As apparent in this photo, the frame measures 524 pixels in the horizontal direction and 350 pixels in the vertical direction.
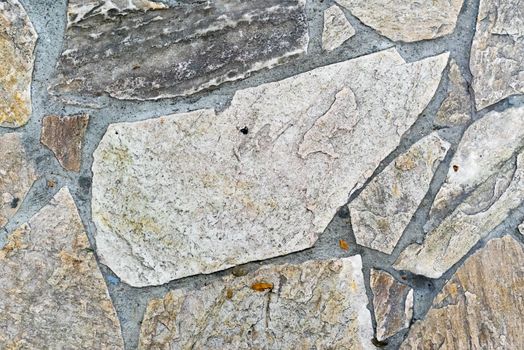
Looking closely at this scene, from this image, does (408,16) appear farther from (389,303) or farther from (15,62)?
(15,62)

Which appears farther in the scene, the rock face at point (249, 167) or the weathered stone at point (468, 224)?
the weathered stone at point (468, 224)

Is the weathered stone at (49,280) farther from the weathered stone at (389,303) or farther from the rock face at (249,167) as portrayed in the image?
the weathered stone at (389,303)

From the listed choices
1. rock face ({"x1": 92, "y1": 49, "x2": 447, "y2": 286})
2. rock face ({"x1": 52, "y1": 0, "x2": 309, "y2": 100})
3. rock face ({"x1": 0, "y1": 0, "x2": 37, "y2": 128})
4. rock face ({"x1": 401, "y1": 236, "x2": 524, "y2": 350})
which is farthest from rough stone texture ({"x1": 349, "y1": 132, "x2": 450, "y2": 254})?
rock face ({"x1": 0, "y1": 0, "x2": 37, "y2": 128})

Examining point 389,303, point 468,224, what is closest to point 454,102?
point 468,224

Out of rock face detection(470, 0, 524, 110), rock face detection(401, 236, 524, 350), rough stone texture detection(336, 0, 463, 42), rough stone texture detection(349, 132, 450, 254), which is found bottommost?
rock face detection(401, 236, 524, 350)

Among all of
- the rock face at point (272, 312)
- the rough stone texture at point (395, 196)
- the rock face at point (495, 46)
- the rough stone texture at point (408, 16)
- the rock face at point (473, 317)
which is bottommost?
the rock face at point (473, 317)

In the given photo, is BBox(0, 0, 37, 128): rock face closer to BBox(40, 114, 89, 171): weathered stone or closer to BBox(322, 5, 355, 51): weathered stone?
BBox(40, 114, 89, 171): weathered stone

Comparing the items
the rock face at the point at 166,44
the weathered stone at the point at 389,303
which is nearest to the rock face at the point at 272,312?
the weathered stone at the point at 389,303
